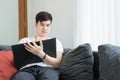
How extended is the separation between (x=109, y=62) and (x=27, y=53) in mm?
747

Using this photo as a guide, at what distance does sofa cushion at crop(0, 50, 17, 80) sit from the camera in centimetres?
223

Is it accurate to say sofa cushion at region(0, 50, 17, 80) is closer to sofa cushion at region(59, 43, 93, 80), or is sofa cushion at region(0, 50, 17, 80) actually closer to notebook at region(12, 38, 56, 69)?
notebook at region(12, 38, 56, 69)

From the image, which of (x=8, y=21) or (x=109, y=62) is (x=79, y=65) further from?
(x=8, y=21)

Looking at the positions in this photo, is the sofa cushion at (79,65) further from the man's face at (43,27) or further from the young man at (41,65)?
the man's face at (43,27)

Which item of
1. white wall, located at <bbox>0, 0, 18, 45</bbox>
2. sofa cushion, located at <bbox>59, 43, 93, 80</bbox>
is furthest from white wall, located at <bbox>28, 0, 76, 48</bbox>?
sofa cushion, located at <bbox>59, 43, 93, 80</bbox>

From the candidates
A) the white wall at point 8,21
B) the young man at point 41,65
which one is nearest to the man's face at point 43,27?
the young man at point 41,65

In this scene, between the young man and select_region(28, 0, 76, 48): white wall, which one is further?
select_region(28, 0, 76, 48): white wall

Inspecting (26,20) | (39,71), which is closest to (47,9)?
(26,20)

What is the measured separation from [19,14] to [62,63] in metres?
1.32

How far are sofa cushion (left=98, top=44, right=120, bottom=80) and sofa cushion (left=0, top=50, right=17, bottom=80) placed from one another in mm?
842

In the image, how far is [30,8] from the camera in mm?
3416

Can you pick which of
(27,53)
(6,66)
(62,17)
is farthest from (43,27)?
(62,17)

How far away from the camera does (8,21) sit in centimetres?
330

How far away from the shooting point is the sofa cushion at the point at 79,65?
217 centimetres
